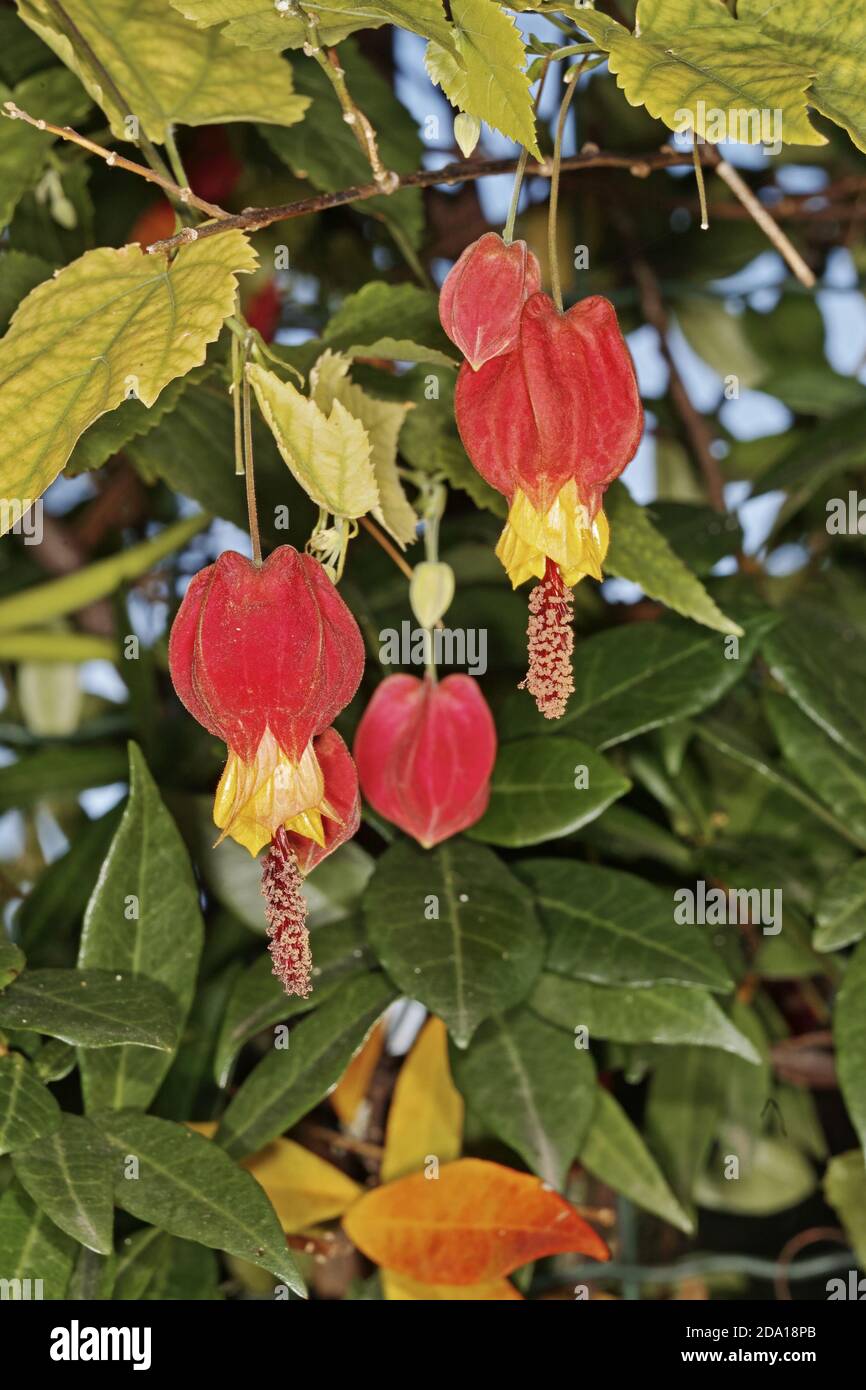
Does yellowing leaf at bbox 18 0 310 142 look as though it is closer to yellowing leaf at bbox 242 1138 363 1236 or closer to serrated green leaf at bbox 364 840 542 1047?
serrated green leaf at bbox 364 840 542 1047

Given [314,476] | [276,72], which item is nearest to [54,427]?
[314,476]

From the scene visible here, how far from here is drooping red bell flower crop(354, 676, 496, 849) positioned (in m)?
0.50

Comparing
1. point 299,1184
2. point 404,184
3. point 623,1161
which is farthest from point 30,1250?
point 404,184

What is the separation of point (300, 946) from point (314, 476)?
0.12 m

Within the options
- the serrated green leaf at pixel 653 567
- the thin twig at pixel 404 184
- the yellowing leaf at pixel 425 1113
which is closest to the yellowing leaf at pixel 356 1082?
the yellowing leaf at pixel 425 1113

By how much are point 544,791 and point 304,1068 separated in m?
0.14

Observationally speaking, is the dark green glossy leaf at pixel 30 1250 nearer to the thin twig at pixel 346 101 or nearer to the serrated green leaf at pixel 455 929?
the serrated green leaf at pixel 455 929

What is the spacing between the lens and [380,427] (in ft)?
1.43

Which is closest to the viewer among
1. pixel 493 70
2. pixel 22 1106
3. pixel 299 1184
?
pixel 493 70

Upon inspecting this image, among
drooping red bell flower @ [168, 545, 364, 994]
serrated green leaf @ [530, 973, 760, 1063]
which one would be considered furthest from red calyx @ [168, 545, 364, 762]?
serrated green leaf @ [530, 973, 760, 1063]

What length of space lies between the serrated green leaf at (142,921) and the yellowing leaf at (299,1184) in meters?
0.08

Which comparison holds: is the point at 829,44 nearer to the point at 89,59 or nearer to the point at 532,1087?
the point at 89,59

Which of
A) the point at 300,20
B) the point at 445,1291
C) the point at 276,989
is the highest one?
the point at 300,20
